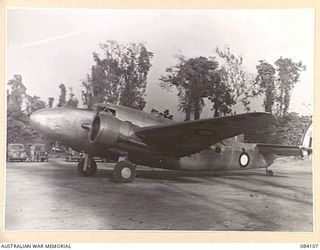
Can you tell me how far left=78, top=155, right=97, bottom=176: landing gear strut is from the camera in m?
2.25

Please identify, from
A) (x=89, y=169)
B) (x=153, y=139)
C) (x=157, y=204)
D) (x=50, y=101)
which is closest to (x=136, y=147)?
(x=153, y=139)

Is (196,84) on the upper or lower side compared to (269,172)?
upper

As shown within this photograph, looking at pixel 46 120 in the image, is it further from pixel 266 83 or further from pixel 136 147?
pixel 266 83

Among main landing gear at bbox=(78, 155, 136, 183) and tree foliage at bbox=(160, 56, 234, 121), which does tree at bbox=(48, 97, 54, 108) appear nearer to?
main landing gear at bbox=(78, 155, 136, 183)

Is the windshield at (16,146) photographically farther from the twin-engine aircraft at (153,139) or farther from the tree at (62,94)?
the tree at (62,94)

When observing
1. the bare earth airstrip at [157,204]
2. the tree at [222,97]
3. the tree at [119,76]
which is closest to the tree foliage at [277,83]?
the tree at [222,97]

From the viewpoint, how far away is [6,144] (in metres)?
2.00

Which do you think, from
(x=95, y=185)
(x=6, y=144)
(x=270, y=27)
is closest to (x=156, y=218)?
(x=95, y=185)

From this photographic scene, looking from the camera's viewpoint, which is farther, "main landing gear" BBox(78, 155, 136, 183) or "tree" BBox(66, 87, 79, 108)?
"main landing gear" BBox(78, 155, 136, 183)

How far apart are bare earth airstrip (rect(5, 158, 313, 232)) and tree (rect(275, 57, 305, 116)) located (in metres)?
0.27

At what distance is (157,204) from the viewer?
2.02 m

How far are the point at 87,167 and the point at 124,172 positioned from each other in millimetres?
204

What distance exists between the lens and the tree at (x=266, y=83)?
2088 millimetres

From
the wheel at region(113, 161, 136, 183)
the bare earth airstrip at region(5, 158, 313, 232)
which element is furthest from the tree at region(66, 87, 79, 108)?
the wheel at region(113, 161, 136, 183)
